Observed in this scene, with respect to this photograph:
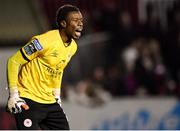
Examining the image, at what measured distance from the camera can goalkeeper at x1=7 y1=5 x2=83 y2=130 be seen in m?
8.34

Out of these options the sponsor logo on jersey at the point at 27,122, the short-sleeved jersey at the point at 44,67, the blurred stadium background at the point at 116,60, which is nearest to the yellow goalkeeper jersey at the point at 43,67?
the short-sleeved jersey at the point at 44,67

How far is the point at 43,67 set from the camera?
28.0 feet

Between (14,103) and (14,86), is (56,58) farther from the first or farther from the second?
(14,103)

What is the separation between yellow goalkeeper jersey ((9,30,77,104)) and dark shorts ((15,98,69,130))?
8 cm

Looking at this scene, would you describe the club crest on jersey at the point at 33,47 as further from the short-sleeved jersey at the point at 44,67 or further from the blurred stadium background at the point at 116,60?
the blurred stadium background at the point at 116,60

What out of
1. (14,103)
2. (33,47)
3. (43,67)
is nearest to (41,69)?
(43,67)

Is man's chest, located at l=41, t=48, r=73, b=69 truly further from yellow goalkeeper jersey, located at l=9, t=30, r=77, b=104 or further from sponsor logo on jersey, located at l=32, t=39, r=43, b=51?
sponsor logo on jersey, located at l=32, t=39, r=43, b=51

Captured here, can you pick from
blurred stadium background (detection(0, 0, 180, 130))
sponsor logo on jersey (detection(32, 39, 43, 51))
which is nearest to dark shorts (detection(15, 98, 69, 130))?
sponsor logo on jersey (detection(32, 39, 43, 51))

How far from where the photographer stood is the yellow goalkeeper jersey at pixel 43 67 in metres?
8.42

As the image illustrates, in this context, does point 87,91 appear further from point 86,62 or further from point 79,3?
point 79,3

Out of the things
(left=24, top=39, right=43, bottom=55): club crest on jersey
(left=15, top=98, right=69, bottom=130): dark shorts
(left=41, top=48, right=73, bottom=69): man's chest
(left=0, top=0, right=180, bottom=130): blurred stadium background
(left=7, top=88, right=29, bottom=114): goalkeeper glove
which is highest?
(left=24, top=39, right=43, bottom=55): club crest on jersey

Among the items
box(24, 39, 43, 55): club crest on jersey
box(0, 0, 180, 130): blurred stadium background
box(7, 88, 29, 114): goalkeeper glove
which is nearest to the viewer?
box(7, 88, 29, 114): goalkeeper glove

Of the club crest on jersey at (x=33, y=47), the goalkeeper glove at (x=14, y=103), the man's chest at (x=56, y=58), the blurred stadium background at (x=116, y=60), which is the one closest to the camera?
the goalkeeper glove at (x=14, y=103)

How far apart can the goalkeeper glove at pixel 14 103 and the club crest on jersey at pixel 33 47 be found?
0.41 metres
